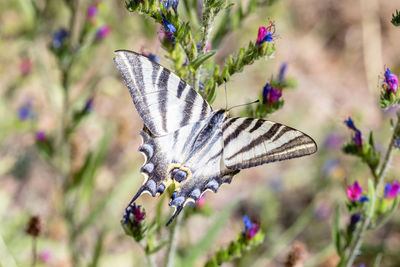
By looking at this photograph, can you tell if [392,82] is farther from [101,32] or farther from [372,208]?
[101,32]

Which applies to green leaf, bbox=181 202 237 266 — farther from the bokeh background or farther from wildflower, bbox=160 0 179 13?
wildflower, bbox=160 0 179 13

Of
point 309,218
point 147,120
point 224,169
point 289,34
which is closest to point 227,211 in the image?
point 224,169

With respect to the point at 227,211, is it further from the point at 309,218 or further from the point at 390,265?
the point at 390,265

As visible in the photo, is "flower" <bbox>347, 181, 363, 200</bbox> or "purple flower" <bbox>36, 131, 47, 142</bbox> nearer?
"flower" <bbox>347, 181, 363, 200</bbox>

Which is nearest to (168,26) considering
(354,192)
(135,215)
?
(135,215)

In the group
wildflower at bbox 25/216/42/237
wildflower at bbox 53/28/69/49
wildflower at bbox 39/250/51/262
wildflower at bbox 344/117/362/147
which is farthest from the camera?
wildflower at bbox 39/250/51/262

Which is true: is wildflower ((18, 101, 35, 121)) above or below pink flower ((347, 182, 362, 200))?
above

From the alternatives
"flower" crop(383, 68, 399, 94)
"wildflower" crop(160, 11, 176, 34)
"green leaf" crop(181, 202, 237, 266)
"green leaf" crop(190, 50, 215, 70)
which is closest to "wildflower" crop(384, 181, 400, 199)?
"flower" crop(383, 68, 399, 94)
